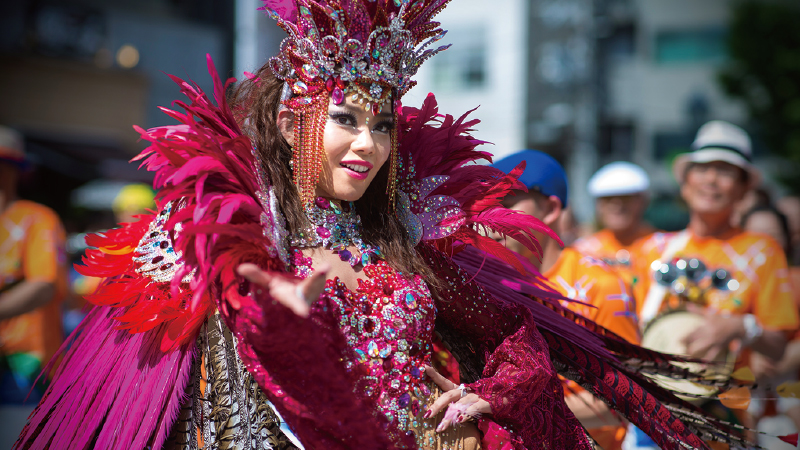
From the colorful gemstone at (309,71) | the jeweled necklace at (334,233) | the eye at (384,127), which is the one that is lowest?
the jeweled necklace at (334,233)

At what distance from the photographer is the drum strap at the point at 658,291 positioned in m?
3.77

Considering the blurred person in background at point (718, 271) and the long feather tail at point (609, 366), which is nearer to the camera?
the long feather tail at point (609, 366)

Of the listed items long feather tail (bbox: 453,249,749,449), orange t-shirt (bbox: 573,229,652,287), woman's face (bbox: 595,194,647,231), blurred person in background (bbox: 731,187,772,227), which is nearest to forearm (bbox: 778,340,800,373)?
orange t-shirt (bbox: 573,229,652,287)

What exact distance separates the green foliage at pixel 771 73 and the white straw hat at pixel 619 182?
14679 mm

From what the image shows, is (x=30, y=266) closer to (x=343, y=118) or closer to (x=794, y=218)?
(x=343, y=118)

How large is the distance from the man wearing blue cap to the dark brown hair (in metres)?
0.89

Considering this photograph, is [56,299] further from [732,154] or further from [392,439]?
[732,154]

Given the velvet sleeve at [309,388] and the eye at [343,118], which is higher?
the eye at [343,118]

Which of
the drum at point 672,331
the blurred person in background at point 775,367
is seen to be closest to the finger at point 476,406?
the blurred person in background at point 775,367

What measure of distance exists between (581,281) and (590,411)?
60 cm

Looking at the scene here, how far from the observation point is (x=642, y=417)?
2.14 meters

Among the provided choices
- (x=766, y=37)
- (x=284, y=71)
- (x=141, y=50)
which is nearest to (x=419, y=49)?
(x=284, y=71)

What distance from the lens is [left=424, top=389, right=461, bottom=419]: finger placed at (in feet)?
5.89

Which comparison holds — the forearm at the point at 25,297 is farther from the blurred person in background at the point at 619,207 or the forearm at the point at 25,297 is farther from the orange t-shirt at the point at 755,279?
the blurred person in background at the point at 619,207
